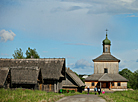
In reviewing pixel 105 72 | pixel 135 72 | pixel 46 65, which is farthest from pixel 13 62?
pixel 135 72

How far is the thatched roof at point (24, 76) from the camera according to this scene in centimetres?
3136

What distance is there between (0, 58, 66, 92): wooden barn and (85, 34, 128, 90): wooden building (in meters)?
31.7

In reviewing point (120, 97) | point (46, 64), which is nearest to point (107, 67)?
point (46, 64)

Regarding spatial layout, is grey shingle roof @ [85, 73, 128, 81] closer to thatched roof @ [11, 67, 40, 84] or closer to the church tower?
the church tower

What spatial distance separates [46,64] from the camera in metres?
37.7

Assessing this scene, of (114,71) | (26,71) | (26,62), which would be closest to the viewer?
(26,71)

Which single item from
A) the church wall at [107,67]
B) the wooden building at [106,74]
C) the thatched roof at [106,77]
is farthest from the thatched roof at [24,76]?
the church wall at [107,67]

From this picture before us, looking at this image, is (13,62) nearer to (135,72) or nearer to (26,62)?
(26,62)

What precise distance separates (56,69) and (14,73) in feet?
20.9

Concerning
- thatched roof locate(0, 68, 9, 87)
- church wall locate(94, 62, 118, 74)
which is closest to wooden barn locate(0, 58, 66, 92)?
thatched roof locate(0, 68, 9, 87)

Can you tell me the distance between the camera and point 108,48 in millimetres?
77688

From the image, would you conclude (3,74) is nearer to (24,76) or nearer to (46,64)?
(24,76)

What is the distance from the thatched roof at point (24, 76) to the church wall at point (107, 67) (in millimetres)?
43615

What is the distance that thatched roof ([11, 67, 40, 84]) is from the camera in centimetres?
3136
